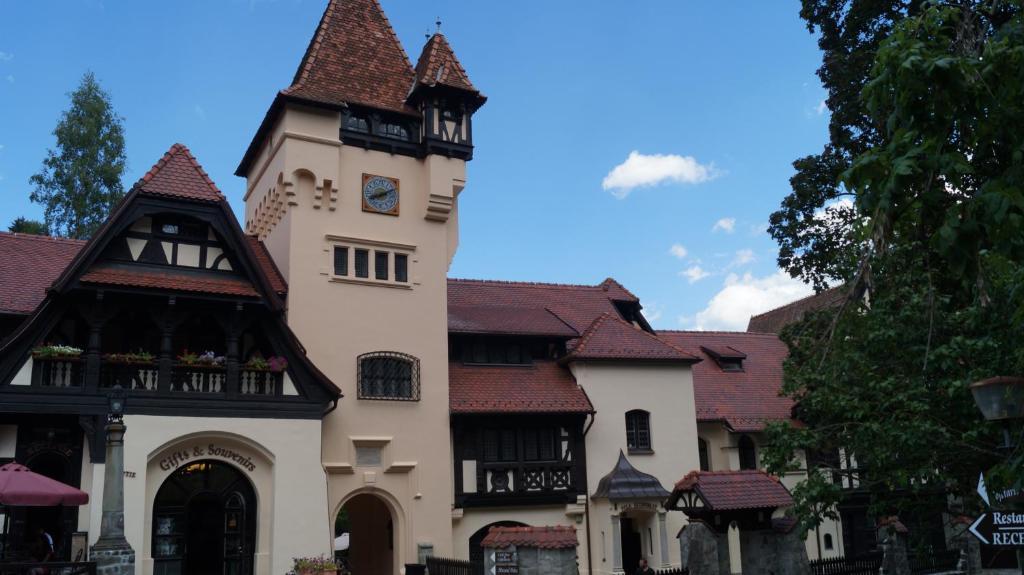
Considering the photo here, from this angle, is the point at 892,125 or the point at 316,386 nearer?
the point at 892,125

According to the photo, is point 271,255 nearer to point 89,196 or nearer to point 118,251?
point 118,251

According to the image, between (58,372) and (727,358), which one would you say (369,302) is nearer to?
(58,372)

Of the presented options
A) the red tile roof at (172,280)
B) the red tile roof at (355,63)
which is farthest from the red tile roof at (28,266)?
the red tile roof at (355,63)

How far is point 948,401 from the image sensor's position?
15.5 meters

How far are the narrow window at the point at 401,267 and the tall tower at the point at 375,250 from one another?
0.11ft

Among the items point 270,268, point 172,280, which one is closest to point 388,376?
point 270,268

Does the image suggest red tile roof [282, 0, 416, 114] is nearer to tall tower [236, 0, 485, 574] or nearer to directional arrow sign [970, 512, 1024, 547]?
tall tower [236, 0, 485, 574]

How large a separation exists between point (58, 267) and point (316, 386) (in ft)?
24.2

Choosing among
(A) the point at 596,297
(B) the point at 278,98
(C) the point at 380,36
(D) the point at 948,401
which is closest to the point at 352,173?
(B) the point at 278,98

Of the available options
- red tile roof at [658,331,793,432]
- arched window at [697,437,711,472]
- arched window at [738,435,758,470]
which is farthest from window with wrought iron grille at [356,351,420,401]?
arched window at [738,435,758,470]

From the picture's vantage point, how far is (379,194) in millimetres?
25312

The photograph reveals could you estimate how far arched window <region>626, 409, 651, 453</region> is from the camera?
2789 cm

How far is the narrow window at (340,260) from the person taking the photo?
80.2 ft

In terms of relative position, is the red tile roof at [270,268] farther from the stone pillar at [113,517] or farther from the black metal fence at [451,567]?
the black metal fence at [451,567]
